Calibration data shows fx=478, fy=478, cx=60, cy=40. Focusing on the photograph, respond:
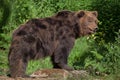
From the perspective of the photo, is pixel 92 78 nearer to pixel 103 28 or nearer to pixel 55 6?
pixel 103 28

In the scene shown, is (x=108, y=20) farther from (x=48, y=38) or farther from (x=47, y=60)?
(x=48, y=38)

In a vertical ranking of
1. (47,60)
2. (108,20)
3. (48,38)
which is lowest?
(47,60)

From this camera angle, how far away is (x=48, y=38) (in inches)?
377

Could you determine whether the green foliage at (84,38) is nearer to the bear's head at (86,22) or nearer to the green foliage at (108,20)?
the green foliage at (108,20)

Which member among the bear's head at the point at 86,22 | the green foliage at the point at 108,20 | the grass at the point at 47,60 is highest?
the bear's head at the point at 86,22

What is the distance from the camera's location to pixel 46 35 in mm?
9555

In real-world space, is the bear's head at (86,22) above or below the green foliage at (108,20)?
above

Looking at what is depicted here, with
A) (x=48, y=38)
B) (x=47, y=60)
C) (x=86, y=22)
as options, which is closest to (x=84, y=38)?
(x=47, y=60)

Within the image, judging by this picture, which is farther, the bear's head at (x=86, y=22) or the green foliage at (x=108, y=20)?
the green foliage at (x=108, y=20)

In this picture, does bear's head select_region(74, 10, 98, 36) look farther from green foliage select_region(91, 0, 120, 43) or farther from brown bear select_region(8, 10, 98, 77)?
green foliage select_region(91, 0, 120, 43)

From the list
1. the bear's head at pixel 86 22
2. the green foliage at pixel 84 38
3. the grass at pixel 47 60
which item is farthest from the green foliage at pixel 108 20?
the bear's head at pixel 86 22

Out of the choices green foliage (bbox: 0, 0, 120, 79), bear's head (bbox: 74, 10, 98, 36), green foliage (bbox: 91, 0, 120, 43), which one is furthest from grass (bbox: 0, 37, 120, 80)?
bear's head (bbox: 74, 10, 98, 36)

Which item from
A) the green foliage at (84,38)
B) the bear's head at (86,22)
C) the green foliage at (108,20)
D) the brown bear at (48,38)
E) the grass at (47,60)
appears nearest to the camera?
the brown bear at (48,38)

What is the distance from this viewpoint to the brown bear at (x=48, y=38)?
903 centimetres
